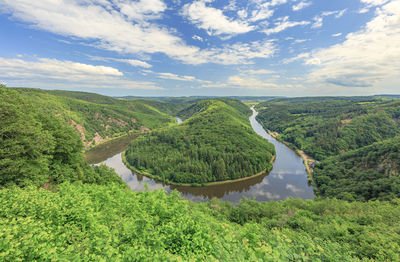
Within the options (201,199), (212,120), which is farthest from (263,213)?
(212,120)

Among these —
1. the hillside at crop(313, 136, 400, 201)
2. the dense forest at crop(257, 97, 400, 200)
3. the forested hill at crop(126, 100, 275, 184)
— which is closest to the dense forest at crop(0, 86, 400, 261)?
the hillside at crop(313, 136, 400, 201)

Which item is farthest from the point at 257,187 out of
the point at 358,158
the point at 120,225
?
the point at 120,225

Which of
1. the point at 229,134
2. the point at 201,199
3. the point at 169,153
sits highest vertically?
the point at 229,134

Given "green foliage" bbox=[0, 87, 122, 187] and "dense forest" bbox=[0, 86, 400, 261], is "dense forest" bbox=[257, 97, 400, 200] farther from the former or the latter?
"green foliage" bbox=[0, 87, 122, 187]

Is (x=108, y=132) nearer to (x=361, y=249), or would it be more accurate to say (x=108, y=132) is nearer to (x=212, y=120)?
(x=212, y=120)

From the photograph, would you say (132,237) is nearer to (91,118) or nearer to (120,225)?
(120,225)

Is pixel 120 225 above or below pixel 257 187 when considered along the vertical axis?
above
